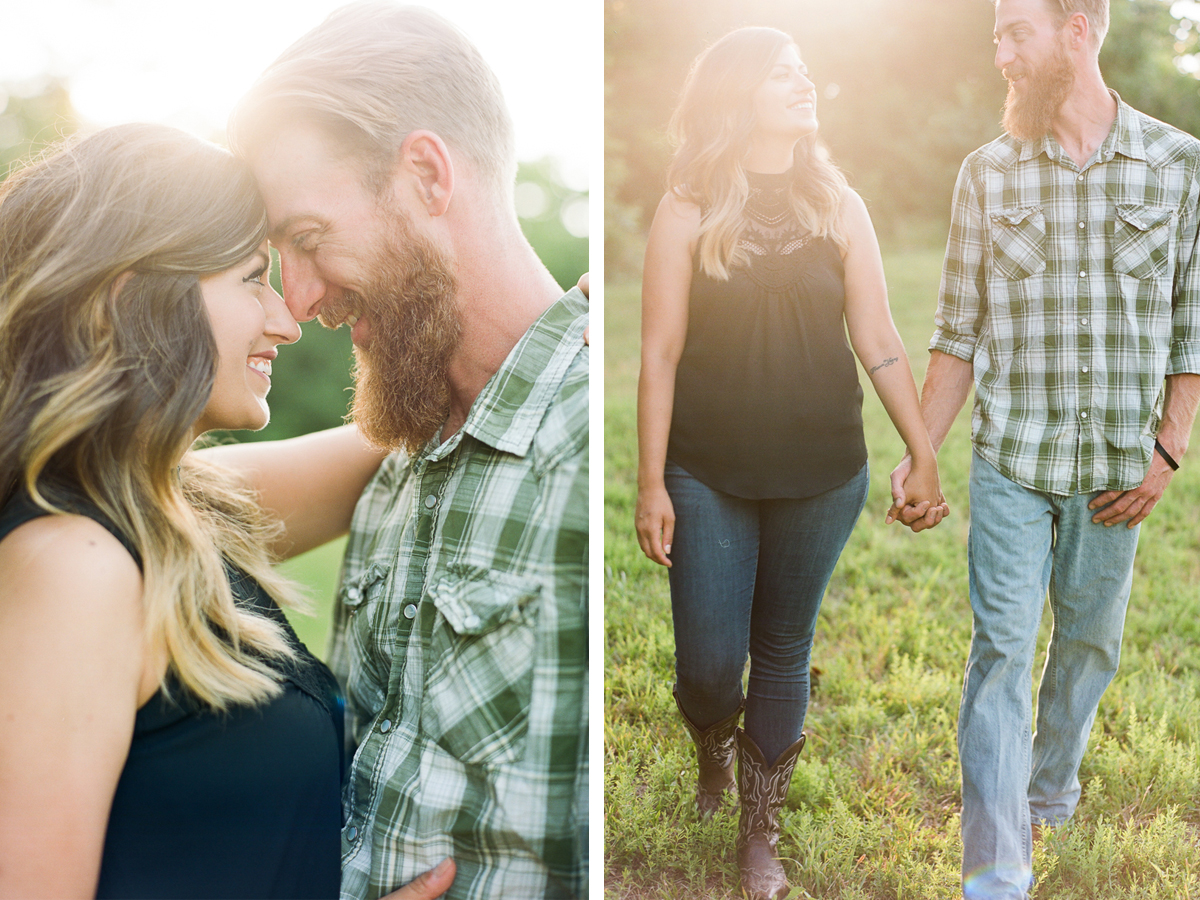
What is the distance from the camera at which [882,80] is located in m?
2.27

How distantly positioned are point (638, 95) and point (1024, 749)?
6.32ft

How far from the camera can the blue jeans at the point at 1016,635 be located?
7.13 feet

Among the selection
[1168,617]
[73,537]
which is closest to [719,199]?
[73,537]

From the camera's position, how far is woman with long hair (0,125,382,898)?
4.91 ft

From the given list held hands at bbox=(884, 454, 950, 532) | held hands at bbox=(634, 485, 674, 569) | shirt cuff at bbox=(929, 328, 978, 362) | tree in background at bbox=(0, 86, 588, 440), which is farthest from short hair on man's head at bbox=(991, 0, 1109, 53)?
held hands at bbox=(634, 485, 674, 569)

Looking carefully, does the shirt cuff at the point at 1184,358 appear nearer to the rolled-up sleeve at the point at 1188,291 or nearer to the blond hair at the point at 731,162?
the rolled-up sleeve at the point at 1188,291

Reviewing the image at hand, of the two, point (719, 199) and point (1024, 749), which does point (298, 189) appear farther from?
point (1024, 749)

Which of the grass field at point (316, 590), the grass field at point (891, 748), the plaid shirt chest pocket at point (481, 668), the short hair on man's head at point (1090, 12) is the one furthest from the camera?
the grass field at point (891, 748)

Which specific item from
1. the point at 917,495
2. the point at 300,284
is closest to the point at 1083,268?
the point at 917,495

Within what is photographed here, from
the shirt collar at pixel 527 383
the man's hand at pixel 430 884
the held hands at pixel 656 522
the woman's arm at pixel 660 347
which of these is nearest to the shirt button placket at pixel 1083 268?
the woman's arm at pixel 660 347

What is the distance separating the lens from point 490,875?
6.26 feet

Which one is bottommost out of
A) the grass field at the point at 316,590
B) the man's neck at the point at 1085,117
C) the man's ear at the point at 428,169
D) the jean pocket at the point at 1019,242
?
the grass field at the point at 316,590

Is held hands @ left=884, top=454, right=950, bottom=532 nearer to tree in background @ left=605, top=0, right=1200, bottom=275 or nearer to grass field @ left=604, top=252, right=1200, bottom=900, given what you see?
grass field @ left=604, top=252, right=1200, bottom=900

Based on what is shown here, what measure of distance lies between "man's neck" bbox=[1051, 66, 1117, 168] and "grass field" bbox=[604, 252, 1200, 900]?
0.39m
